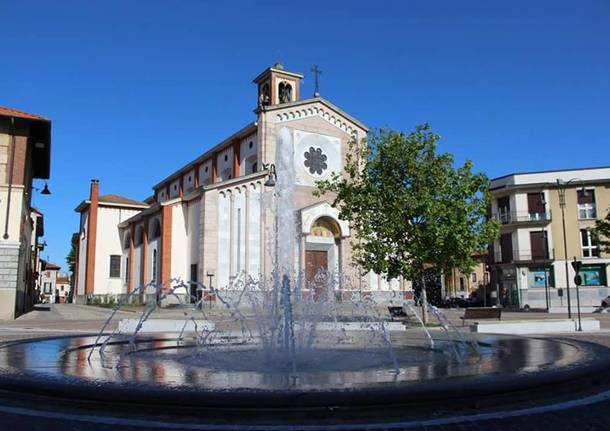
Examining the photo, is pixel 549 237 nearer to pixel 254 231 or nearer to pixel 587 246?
pixel 587 246

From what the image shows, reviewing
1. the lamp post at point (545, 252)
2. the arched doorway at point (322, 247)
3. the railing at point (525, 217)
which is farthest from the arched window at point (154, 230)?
the lamp post at point (545, 252)

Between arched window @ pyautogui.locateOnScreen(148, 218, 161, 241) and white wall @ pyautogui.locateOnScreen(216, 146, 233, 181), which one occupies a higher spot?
white wall @ pyautogui.locateOnScreen(216, 146, 233, 181)

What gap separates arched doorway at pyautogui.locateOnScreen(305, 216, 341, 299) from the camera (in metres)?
36.8

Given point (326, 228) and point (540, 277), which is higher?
point (326, 228)

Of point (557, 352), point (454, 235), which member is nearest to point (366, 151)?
point (454, 235)

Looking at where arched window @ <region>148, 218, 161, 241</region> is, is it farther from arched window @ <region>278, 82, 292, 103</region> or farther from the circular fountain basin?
the circular fountain basin

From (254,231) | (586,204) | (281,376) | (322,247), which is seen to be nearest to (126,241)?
(254,231)

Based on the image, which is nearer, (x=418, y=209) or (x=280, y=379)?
(x=280, y=379)

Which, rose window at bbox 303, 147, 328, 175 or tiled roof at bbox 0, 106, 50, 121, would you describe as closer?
tiled roof at bbox 0, 106, 50, 121

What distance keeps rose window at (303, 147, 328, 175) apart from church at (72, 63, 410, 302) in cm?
7

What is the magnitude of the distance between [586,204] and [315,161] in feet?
79.7

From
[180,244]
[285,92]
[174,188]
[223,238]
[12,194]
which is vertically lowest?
[180,244]

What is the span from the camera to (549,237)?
149 feet

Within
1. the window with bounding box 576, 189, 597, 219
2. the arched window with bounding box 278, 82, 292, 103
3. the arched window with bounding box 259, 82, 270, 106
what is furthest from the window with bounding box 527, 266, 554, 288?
the arched window with bounding box 259, 82, 270, 106
